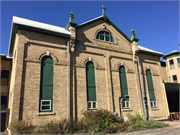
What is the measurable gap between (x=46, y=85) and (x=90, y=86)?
4.79 meters

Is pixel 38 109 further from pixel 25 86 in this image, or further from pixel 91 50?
pixel 91 50

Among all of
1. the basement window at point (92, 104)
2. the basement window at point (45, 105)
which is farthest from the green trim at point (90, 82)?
the basement window at point (45, 105)

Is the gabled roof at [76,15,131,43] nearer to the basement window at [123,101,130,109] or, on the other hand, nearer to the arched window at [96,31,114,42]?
the arched window at [96,31,114,42]

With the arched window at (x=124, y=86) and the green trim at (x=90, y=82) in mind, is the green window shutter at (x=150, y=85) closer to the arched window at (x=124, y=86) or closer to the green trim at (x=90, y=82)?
the arched window at (x=124, y=86)

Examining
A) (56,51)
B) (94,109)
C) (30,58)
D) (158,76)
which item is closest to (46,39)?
(56,51)

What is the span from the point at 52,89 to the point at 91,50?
21.4 ft

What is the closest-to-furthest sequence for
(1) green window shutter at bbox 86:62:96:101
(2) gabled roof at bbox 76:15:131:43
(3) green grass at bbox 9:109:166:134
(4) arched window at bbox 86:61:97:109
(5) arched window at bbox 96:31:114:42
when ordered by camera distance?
(3) green grass at bbox 9:109:166:134
(4) arched window at bbox 86:61:97:109
(1) green window shutter at bbox 86:62:96:101
(2) gabled roof at bbox 76:15:131:43
(5) arched window at bbox 96:31:114:42

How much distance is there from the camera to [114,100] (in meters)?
17.0

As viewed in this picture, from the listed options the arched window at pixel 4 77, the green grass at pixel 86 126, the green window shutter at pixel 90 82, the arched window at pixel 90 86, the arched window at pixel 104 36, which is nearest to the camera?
the green grass at pixel 86 126

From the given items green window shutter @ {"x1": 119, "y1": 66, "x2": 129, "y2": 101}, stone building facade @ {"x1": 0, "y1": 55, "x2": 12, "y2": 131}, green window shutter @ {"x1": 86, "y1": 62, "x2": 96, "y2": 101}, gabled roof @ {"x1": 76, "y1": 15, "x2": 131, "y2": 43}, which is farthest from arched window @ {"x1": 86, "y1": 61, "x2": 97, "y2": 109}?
stone building facade @ {"x1": 0, "y1": 55, "x2": 12, "y2": 131}

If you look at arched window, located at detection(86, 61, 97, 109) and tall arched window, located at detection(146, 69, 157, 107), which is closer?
arched window, located at detection(86, 61, 97, 109)

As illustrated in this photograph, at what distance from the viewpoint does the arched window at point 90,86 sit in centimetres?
1568

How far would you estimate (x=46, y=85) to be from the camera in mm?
13992

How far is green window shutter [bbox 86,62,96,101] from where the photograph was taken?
52.1ft
